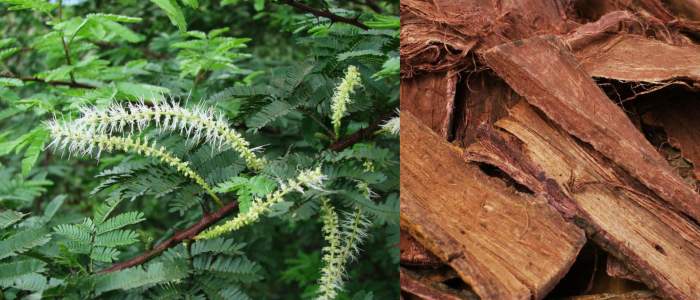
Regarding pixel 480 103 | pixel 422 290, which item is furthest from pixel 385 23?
→ pixel 422 290

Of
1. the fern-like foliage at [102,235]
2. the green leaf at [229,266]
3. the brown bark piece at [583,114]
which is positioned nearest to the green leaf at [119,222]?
the fern-like foliage at [102,235]

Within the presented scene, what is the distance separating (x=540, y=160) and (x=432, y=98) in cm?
18

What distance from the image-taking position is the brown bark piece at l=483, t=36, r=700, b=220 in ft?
2.93

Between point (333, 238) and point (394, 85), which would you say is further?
point (394, 85)

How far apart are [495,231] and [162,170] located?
46 cm

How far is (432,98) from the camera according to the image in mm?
989

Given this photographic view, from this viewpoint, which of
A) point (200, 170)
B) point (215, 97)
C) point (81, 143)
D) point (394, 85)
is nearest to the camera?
point (81, 143)

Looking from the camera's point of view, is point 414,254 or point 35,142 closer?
point 414,254

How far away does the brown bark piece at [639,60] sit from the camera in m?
1.00

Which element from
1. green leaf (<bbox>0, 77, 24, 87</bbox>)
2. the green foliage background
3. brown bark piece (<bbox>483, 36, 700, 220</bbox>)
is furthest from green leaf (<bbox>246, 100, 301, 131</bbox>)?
green leaf (<bbox>0, 77, 24, 87</bbox>)

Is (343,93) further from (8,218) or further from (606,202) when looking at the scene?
(8,218)

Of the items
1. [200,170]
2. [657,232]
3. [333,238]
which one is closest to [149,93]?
[200,170]

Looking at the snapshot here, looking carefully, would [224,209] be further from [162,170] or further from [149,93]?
[149,93]

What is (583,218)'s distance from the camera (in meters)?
0.86
